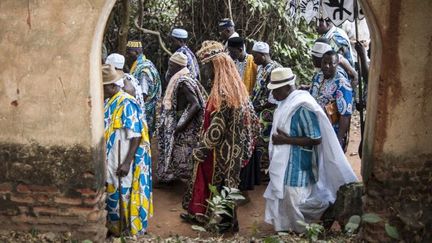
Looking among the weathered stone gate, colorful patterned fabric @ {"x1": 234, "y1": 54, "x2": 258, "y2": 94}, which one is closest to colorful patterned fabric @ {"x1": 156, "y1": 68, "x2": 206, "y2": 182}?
colorful patterned fabric @ {"x1": 234, "y1": 54, "x2": 258, "y2": 94}

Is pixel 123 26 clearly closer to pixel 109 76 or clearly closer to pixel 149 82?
pixel 149 82

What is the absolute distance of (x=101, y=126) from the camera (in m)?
4.58

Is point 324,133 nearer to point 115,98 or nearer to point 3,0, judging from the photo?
point 115,98

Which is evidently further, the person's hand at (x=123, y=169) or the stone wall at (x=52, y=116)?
the person's hand at (x=123, y=169)

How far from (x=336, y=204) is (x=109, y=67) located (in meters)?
2.39

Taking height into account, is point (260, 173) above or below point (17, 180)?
below

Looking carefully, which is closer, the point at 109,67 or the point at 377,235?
the point at 377,235

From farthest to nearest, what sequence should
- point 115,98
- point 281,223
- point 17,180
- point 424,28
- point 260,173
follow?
1. point 260,173
2. point 281,223
3. point 115,98
4. point 17,180
5. point 424,28

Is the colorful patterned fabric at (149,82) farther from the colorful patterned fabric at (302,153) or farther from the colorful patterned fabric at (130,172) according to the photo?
the colorful patterned fabric at (302,153)

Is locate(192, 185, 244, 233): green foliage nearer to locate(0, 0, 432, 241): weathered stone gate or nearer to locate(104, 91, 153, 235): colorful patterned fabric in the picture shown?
locate(104, 91, 153, 235): colorful patterned fabric

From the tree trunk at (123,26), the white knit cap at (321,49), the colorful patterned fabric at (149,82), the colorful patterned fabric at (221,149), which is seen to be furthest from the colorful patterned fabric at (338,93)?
the tree trunk at (123,26)

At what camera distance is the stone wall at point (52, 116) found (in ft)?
13.7

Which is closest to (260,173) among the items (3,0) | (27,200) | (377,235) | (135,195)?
(135,195)

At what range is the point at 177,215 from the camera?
6.61m
